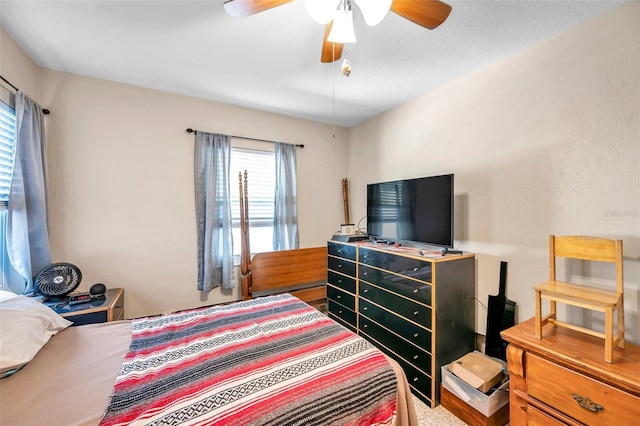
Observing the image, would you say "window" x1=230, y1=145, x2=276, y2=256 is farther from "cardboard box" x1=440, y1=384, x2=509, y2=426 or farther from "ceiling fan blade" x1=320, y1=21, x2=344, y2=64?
"cardboard box" x1=440, y1=384, x2=509, y2=426

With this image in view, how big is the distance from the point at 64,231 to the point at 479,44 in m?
3.61

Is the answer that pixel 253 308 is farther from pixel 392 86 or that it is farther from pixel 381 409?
pixel 392 86

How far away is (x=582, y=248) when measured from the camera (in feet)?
4.66

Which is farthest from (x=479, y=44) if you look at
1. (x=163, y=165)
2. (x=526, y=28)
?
(x=163, y=165)

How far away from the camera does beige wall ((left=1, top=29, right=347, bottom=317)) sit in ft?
7.11

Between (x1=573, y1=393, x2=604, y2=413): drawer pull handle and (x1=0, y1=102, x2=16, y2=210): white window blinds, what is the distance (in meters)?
3.60

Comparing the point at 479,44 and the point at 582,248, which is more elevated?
the point at 479,44

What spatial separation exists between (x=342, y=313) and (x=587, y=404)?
6.38 feet

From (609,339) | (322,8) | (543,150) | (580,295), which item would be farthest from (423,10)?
(609,339)

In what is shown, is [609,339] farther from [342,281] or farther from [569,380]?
[342,281]

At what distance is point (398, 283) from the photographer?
212 cm

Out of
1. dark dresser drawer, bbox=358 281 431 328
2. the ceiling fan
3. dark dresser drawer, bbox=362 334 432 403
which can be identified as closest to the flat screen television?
dark dresser drawer, bbox=358 281 431 328

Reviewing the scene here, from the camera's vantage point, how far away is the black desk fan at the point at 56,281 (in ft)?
6.07

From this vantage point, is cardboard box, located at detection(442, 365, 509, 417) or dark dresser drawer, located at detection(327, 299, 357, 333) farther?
dark dresser drawer, located at detection(327, 299, 357, 333)
